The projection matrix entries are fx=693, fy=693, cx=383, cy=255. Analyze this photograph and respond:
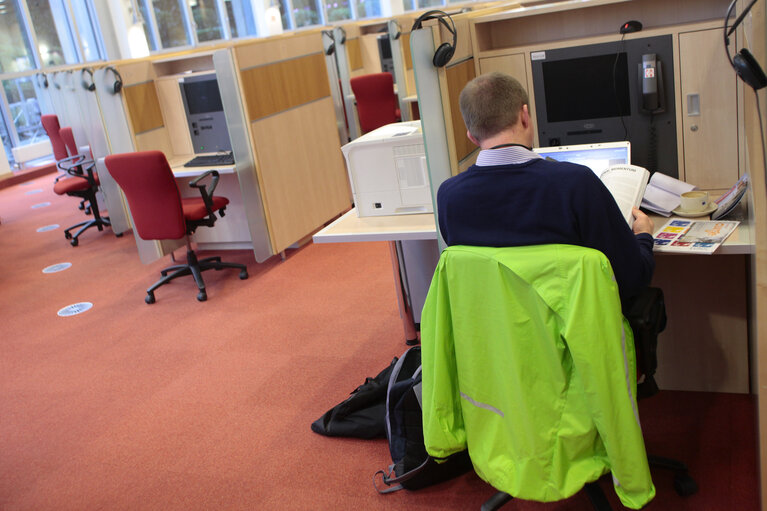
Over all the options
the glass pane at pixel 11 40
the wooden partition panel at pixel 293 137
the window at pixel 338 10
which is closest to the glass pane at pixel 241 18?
the window at pixel 338 10

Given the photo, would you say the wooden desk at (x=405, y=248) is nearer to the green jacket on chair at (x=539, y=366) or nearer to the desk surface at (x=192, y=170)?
the green jacket on chair at (x=539, y=366)

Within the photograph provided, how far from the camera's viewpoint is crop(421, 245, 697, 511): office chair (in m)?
1.57

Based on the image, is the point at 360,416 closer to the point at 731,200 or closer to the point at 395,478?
the point at 395,478

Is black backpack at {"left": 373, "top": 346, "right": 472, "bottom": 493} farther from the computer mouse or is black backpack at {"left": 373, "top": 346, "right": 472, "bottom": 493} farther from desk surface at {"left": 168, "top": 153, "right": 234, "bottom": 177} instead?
desk surface at {"left": 168, "top": 153, "right": 234, "bottom": 177}

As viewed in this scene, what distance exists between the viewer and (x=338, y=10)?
12.7 metres

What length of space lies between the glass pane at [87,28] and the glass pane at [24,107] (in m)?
0.92

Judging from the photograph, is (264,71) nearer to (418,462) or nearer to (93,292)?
(93,292)

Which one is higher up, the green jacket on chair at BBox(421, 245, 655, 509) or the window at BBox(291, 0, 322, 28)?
the window at BBox(291, 0, 322, 28)

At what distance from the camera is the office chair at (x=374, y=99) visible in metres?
6.41

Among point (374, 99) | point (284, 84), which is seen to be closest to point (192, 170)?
point (284, 84)

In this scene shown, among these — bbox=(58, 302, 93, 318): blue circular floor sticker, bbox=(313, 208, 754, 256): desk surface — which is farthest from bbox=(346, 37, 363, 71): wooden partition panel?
bbox=(313, 208, 754, 256): desk surface

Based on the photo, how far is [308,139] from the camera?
5086 mm

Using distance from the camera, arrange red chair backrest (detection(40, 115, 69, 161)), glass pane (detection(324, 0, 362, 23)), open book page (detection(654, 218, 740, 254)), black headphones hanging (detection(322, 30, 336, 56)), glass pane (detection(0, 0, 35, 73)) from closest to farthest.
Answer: open book page (detection(654, 218, 740, 254))
black headphones hanging (detection(322, 30, 336, 56))
red chair backrest (detection(40, 115, 69, 161))
glass pane (detection(0, 0, 35, 73))
glass pane (detection(324, 0, 362, 23))

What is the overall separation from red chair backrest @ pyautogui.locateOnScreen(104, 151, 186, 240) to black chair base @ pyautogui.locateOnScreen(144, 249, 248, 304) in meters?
0.32
